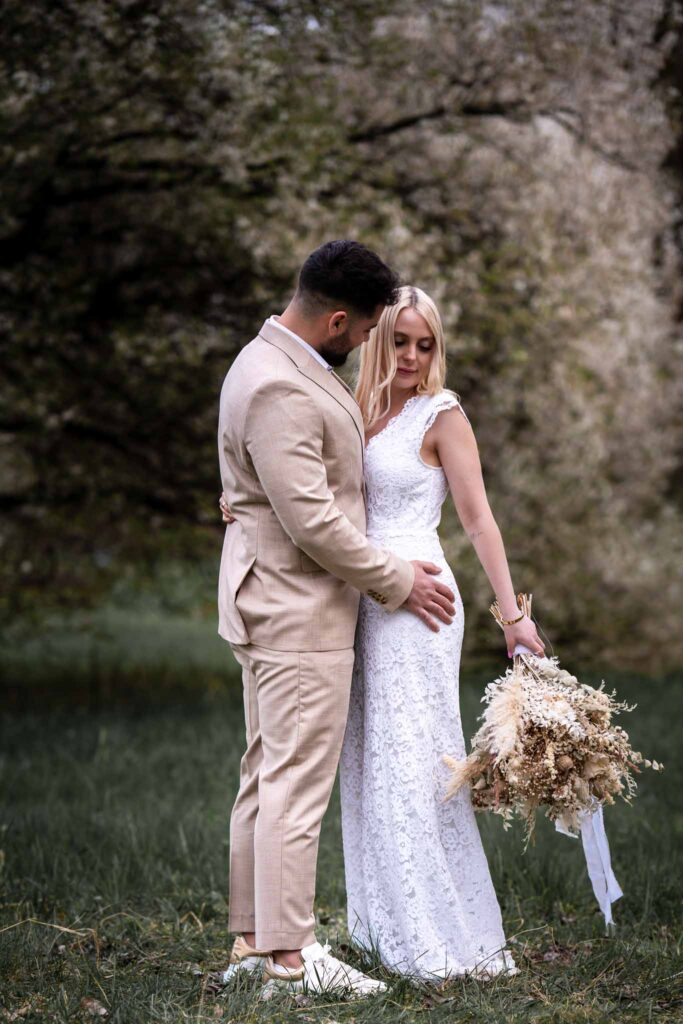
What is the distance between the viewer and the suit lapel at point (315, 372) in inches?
130

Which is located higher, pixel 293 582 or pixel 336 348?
pixel 336 348

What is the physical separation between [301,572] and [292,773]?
23.9 inches

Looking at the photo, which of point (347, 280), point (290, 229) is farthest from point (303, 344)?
point (290, 229)

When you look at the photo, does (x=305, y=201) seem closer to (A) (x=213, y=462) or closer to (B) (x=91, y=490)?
(A) (x=213, y=462)

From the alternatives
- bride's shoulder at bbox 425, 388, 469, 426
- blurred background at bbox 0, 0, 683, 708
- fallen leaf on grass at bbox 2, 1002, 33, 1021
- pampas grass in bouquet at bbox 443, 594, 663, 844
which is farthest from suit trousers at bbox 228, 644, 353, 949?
blurred background at bbox 0, 0, 683, 708

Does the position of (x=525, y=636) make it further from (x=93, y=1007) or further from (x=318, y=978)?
(x=93, y=1007)

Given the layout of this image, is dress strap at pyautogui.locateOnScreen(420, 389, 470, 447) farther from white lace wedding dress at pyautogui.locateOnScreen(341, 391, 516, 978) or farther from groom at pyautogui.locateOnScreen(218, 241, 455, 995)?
groom at pyautogui.locateOnScreen(218, 241, 455, 995)

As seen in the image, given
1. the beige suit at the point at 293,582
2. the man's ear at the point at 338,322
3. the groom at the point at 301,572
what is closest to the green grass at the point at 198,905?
the groom at the point at 301,572

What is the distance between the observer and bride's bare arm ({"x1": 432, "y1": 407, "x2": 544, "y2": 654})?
352 centimetres

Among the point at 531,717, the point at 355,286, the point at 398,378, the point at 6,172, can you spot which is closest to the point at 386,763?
the point at 531,717

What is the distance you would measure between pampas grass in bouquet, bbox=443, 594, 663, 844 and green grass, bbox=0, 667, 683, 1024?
58 cm

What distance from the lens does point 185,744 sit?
7.23 meters

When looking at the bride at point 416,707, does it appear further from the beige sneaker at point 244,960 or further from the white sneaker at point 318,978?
the beige sneaker at point 244,960

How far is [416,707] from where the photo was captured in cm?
344
